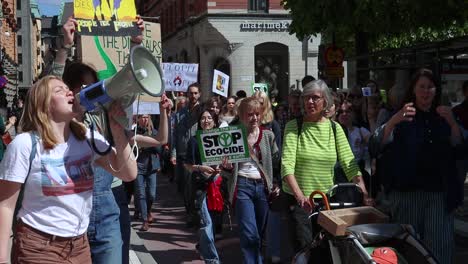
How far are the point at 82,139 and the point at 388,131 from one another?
2.26 meters

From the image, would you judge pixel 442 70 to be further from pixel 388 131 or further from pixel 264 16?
pixel 264 16

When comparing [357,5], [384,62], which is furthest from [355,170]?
[384,62]

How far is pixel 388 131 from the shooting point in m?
5.04

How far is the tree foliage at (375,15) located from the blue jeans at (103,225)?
8436 millimetres

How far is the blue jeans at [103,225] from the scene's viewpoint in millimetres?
4418

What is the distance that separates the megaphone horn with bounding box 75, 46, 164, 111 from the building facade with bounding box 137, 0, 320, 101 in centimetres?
3040

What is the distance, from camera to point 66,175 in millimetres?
3646

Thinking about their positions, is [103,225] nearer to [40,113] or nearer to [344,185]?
[40,113]

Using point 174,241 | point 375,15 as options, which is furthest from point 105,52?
point 375,15

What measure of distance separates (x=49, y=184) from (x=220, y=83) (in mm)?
9439

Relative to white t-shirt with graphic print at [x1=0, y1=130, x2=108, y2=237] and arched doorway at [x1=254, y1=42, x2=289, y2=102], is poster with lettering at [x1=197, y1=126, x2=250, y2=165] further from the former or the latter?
arched doorway at [x1=254, y1=42, x2=289, y2=102]

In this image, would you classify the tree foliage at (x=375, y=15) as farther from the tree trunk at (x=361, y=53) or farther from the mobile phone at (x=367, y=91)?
the mobile phone at (x=367, y=91)

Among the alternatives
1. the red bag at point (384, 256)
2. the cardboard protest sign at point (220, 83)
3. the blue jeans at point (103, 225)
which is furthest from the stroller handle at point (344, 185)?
the cardboard protest sign at point (220, 83)

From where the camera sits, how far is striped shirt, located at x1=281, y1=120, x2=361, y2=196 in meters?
5.53
